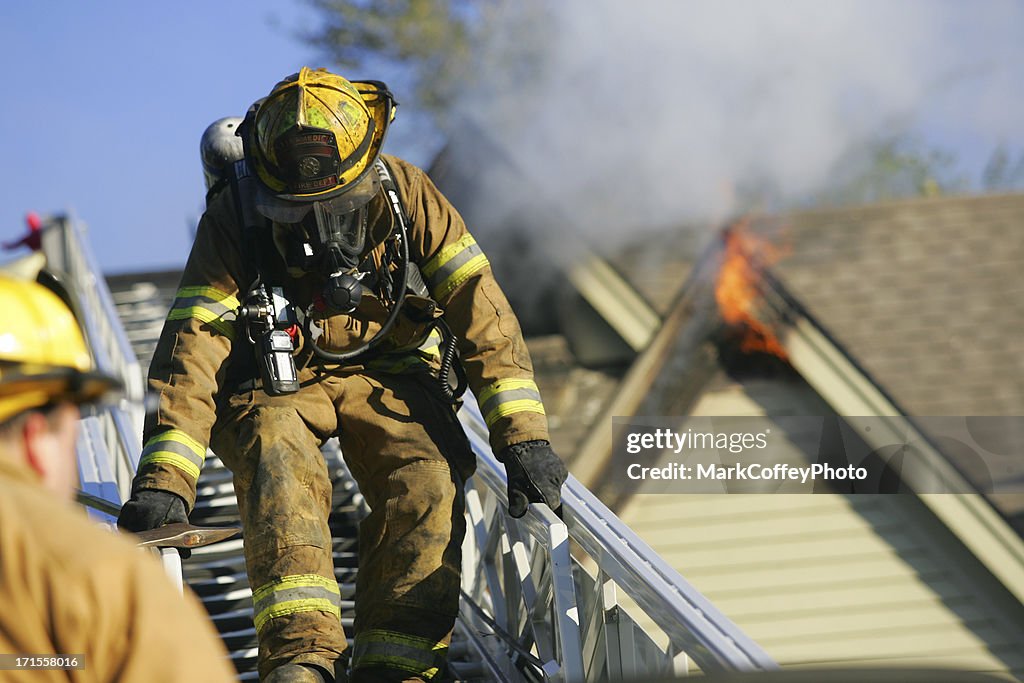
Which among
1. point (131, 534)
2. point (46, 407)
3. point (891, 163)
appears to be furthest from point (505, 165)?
point (891, 163)

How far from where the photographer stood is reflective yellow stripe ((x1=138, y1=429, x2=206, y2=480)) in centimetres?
325

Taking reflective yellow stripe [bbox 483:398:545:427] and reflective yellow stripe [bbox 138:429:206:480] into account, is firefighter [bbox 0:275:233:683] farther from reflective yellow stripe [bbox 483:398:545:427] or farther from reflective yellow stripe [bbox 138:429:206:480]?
reflective yellow stripe [bbox 483:398:545:427]

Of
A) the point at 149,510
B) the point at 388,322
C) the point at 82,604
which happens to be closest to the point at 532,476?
the point at 388,322

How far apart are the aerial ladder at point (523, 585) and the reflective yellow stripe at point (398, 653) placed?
385mm

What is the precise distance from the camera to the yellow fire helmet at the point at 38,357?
1575mm

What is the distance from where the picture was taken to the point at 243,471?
3383 millimetres

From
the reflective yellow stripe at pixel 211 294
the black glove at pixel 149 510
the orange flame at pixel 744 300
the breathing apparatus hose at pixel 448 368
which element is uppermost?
the orange flame at pixel 744 300

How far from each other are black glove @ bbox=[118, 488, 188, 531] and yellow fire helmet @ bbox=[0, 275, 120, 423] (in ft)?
5.11

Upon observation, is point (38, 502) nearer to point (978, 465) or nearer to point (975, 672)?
point (975, 672)

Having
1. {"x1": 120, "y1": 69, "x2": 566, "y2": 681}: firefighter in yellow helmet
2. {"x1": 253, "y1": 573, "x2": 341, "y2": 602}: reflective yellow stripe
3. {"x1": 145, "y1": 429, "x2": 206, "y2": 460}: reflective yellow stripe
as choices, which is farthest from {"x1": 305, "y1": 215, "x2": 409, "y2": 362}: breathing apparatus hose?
{"x1": 253, "y1": 573, "x2": 341, "y2": 602}: reflective yellow stripe

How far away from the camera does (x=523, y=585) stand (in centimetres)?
369

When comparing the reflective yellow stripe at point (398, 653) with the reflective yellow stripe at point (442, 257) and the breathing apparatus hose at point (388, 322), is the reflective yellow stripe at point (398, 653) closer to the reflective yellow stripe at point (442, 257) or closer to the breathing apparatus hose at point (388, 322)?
the breathing apparatus hose at point (388, 322)

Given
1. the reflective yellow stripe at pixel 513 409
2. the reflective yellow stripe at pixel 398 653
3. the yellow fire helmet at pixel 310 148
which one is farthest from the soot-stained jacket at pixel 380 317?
the reflective yellow stripe at pixel 398 653

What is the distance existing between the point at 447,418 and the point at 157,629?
2291 millimetres
